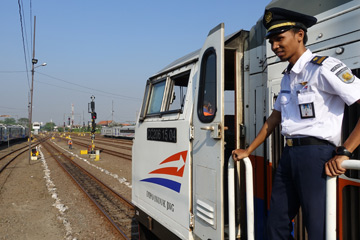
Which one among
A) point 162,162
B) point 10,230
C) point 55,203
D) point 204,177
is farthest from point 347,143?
point 55,203

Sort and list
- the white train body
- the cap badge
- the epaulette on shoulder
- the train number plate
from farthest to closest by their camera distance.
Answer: the train number plate → the white train body → the cap badge → the epaulette on shoulder

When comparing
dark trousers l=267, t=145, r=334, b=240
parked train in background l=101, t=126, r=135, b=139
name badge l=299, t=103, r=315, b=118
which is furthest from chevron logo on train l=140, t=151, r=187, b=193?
parked train in background l=101, t=126, r=135, b=139

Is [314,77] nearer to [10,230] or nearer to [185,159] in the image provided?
[185,159]

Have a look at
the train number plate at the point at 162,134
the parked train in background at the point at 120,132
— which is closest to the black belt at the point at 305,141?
the train number plate at the point at 162,134

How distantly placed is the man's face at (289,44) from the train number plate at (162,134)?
5.14 ft

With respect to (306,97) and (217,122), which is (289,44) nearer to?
(306,97)

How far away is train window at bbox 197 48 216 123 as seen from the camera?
8.62ft

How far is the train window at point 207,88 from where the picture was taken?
8.62 feet

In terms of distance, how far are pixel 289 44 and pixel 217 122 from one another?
87 centimetres

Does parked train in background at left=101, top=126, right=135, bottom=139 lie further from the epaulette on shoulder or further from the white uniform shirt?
the epaulette on shoulder

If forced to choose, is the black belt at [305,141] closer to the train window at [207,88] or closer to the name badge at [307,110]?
the name badge at [307,110]

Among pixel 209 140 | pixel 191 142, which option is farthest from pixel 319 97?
pixel 191 142

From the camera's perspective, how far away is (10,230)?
245 inches

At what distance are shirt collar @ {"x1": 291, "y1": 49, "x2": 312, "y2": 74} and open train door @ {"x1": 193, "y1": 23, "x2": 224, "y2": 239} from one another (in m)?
0.70
